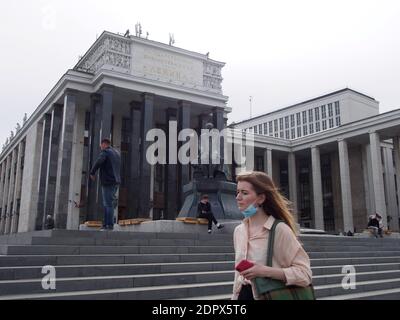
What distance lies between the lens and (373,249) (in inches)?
583

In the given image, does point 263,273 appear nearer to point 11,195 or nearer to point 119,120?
point 119,120

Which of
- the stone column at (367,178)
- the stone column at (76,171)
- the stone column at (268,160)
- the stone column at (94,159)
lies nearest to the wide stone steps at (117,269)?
the stone column at (94,159)

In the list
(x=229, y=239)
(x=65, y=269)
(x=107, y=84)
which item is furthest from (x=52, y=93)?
(x=65, y=269)

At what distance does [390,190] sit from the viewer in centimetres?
4969

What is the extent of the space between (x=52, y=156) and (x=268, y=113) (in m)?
50.6

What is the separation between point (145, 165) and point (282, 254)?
30635mm

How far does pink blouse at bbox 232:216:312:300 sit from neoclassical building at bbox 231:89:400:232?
129 ft

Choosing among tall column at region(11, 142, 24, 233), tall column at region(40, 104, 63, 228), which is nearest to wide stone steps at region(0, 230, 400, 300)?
tall column at region(40, 104, 63, 228)

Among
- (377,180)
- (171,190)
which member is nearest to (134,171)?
(171,190)

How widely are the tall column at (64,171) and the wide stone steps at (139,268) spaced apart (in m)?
21.3

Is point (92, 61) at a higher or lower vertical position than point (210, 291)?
higher

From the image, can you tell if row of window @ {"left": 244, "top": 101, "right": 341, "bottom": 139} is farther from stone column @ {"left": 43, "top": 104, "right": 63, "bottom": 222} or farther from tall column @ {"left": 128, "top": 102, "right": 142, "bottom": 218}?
stone column @ {"left": 43, "top": 104, "right": 63, "bottom": 222}

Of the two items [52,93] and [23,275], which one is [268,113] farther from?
[23,275]

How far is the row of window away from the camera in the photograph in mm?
66312
